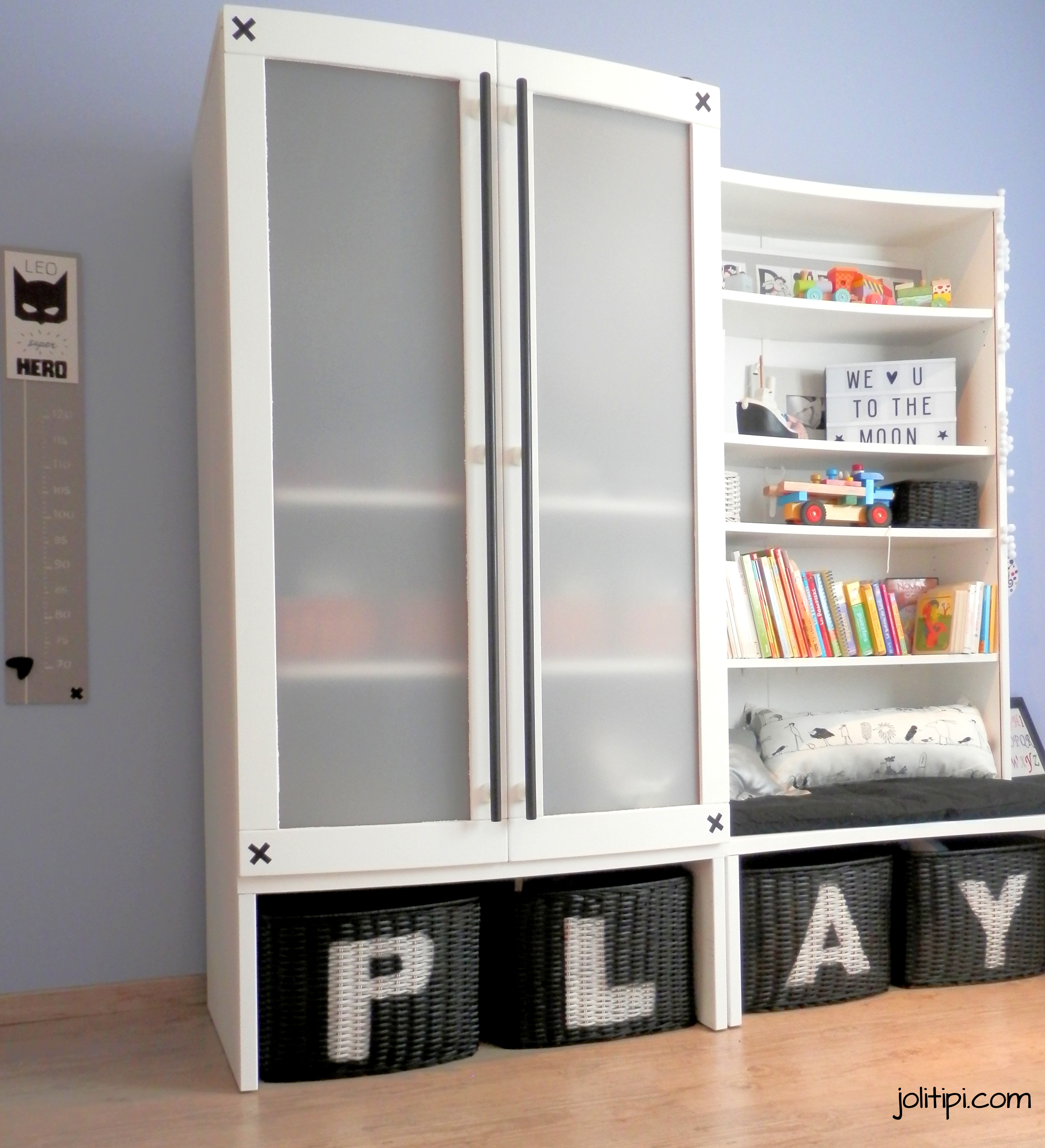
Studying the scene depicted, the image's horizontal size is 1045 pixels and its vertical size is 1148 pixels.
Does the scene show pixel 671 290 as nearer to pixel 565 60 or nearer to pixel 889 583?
pixel 565 60

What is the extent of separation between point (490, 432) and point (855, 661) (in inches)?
45.3

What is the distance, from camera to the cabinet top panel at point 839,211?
268 centimetres

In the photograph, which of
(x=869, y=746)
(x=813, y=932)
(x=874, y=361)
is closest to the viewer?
(x=813, y=932)

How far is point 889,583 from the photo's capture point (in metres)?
2.94

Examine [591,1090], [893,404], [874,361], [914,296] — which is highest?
[914,296]

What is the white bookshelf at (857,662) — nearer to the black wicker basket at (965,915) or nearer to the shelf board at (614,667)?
the shelf board at (614,667)

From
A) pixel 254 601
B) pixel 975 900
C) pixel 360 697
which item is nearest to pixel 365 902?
pixel 360 697

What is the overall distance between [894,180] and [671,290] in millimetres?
1258

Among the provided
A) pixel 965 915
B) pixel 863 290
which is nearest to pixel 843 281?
pixel 863 290

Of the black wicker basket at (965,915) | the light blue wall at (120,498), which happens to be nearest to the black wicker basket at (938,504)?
the black wicker basket at (965,915)

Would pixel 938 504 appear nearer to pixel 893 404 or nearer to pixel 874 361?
pixel 893 404

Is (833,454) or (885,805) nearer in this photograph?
(885,805)

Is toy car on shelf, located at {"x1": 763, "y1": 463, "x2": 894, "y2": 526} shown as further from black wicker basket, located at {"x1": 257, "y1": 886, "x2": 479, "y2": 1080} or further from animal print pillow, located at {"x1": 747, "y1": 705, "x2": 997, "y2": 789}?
black wicker basket, located at {"x1": 257, "y1": 886, "x2": 479, "y2": 1080}

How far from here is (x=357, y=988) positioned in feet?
6.48
